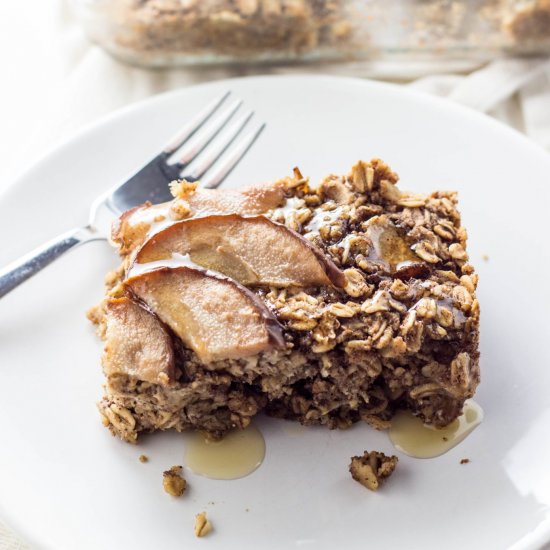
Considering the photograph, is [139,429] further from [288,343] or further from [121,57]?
[121,57]

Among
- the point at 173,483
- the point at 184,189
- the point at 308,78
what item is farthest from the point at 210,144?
the point at 173,483

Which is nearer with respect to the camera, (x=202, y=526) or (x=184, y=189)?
(x=202, y=526)

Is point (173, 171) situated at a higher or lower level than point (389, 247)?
higher

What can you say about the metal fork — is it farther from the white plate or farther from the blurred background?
the blurred background

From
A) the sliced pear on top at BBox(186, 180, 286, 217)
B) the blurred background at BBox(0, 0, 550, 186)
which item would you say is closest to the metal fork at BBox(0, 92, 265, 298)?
the sliced pear on top at BBox(186, 180, 286, 217)

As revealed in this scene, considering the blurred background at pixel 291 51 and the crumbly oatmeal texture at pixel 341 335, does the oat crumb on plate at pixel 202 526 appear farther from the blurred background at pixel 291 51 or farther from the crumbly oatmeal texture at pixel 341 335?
the blurred background at pixel 291 51

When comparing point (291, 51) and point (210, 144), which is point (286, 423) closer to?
point (210, 144)
